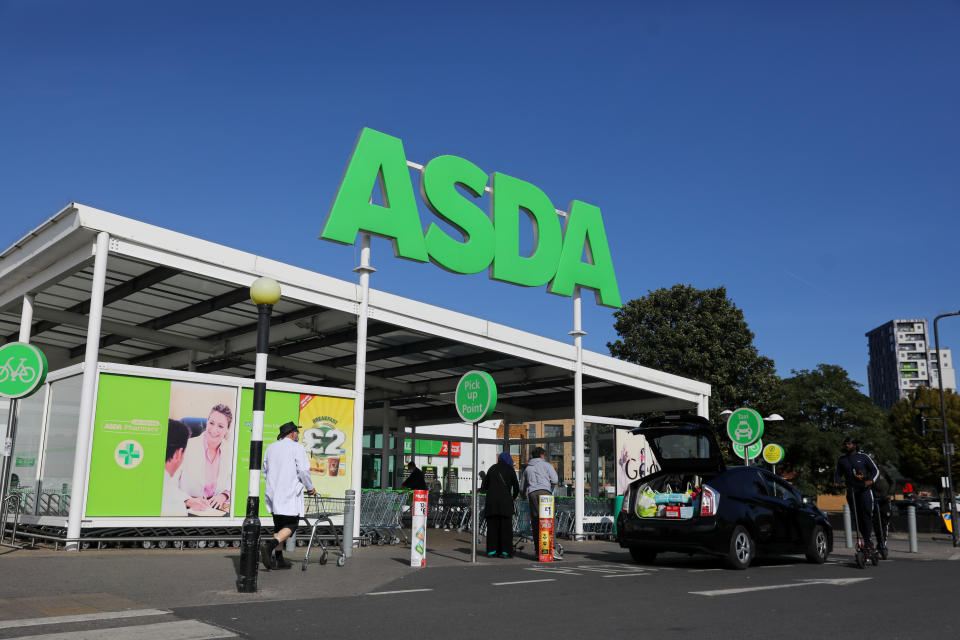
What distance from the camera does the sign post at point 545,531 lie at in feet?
42.2

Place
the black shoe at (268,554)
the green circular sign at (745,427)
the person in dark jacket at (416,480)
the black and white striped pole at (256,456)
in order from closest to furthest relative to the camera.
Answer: the black and white striped pole at (256,456)
the black shoe at (268,554)
the green circular sign at (745,427)
the person in dark jacket at (416,480)

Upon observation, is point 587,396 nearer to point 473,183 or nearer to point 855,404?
point 473,183

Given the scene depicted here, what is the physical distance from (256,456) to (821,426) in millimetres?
53249

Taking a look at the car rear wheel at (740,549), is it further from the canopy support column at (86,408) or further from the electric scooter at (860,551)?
the canopy support column at (86,408)

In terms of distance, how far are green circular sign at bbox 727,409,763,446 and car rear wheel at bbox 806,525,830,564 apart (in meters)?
3.97

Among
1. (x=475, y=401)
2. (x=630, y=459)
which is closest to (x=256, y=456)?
(x=475, y=401)

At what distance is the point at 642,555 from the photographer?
1271 cm

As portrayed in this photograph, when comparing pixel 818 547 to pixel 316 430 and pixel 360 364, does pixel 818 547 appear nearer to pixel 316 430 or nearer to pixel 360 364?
pixel 360 364

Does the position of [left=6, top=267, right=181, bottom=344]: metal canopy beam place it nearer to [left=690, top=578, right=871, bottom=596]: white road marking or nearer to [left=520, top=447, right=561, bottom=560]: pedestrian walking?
[left=520, top=447, right=561, bottom=560]: pedestrian walking

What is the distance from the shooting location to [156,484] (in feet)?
41.2

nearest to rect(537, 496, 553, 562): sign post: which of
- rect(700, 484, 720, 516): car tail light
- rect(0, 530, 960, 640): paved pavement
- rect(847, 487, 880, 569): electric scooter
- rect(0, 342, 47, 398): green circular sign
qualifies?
rect(0, 530, 960, 640): paved pavement

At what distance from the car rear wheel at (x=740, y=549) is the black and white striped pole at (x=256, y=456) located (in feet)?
21.3

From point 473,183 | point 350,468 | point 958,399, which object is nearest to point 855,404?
point 958,399

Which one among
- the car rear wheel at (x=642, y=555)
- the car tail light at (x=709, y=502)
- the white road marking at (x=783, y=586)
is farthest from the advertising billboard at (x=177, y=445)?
the white road marking at (x=783, y=586)
